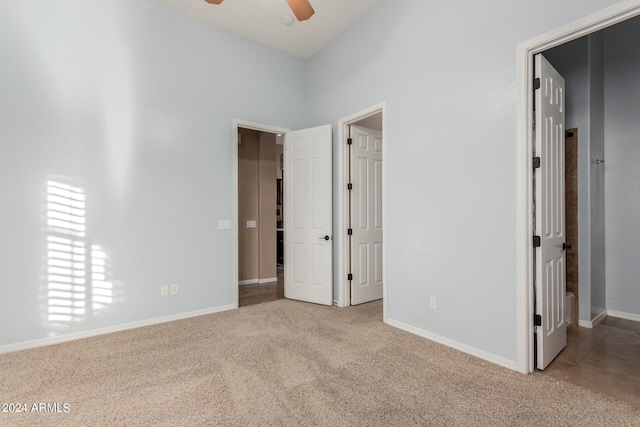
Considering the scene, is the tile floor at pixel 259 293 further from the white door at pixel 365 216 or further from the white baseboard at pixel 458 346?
the white baseboard at pixel 458 346

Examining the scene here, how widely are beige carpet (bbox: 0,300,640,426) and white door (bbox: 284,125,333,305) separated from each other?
110 centimetres

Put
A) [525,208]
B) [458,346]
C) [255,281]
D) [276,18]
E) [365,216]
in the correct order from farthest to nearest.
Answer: [255,281] → [365,216] → [276,18] → [458,346] → [525,208]

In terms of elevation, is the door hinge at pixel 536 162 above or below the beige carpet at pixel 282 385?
above

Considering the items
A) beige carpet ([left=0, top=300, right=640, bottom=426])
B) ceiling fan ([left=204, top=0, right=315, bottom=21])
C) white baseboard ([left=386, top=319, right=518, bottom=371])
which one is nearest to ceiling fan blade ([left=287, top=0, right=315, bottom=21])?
ceiling fan ([left=204, top=0, right=315, bottom=21])

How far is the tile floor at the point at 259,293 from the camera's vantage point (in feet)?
13.9

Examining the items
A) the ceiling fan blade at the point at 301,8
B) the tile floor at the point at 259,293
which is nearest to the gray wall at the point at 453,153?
the ceiling fan blade at the point at 301,8

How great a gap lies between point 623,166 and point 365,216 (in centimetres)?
298

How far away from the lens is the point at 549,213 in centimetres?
231

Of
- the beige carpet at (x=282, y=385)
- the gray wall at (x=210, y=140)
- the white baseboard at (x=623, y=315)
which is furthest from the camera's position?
the white baseboard at (x=623, y=315)

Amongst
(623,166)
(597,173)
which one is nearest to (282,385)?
(597,173)

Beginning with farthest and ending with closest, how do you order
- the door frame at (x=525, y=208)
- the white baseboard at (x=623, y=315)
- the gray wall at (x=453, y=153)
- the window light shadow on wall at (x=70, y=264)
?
the white baseboard at (x=623, y=315) → the window light shadow on wall at (x=70, y=264) → the gray wall at (x=453, y=153) → the door frame at (x=525, y=208)

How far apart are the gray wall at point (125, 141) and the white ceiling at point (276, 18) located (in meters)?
0.15

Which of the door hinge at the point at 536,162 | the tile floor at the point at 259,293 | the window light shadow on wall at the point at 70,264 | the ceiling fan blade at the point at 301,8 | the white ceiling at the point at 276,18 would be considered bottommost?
the tile floor at the point at 259,293

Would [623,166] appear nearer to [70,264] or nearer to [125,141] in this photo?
[125,141]
